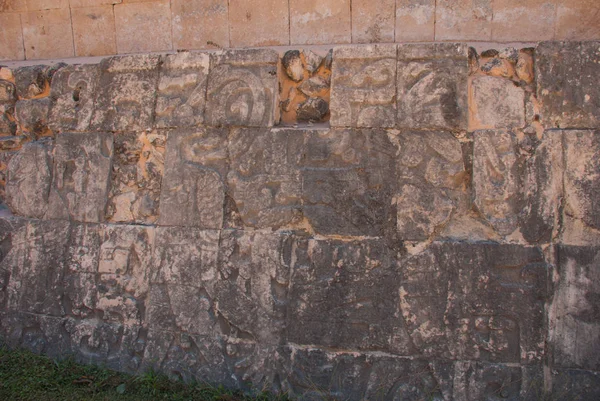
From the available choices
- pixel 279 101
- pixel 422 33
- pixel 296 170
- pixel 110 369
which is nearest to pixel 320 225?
pixel 296 170

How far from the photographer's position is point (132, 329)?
11.7 feet

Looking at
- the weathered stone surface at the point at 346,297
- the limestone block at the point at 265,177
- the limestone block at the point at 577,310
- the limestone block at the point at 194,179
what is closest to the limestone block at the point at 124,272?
the limestone block at the point at 194,179

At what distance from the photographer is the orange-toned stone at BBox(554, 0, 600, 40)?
176 inches

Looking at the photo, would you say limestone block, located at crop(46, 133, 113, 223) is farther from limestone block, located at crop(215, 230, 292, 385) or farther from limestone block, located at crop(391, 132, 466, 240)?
limestone block, located at crop(391, 132, 466, 240)

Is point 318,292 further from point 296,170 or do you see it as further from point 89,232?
point 89,232

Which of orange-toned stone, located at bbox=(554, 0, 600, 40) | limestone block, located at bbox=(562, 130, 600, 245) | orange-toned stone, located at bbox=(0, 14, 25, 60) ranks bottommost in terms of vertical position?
limestone block, located at bbox=(562, 130, 600, 245)

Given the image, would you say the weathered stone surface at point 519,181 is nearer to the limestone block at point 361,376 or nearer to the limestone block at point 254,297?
the limestone block at point 361,376

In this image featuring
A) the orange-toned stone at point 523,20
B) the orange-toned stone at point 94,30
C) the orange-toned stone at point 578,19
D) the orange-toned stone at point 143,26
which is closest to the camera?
the orange-toned stone at point 578,19

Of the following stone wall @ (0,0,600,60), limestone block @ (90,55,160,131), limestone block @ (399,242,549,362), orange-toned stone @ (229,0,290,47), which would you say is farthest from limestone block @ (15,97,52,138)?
limestone block @ (399,242,549,362)

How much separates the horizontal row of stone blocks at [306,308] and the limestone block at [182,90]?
776 mm

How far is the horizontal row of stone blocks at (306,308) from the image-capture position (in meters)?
2.94

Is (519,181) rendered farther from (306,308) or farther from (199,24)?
(199,24)

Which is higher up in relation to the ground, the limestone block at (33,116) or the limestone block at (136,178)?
the limestone block at (33,116)

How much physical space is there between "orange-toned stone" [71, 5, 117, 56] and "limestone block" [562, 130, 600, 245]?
4.62 m
